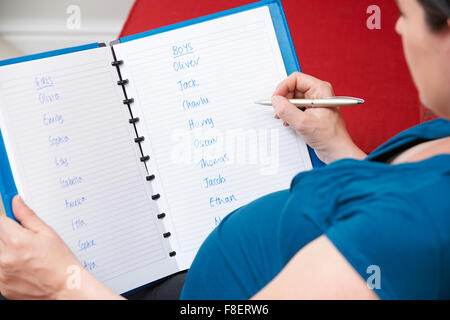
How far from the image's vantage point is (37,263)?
647 mm

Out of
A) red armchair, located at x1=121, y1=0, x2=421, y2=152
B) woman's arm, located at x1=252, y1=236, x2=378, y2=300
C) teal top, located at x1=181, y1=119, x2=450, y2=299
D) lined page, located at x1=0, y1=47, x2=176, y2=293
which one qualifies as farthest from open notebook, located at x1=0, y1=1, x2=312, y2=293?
red armchair, located at x1=121, y1=0, x2=421, y2=152

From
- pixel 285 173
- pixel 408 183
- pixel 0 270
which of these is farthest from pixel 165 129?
pixel 408 183

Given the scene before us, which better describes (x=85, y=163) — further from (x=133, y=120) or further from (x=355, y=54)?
(x=355, y=54)

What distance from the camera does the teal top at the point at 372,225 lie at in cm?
42

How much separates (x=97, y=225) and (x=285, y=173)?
368 mm

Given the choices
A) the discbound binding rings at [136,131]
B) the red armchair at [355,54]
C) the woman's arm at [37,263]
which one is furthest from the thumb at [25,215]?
the red armchair at [355,54]

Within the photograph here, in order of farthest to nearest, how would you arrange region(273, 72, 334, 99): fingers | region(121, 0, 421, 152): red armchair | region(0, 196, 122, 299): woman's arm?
region(121, 0, 421, 152): red armchair
region(273, 72, 334, 99): fingers
region(0, 196, 122, 299): woman's arm

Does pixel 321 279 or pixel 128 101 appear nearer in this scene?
pixel 321 279

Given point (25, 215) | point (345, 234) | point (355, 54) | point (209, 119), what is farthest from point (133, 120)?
point (355, 54)

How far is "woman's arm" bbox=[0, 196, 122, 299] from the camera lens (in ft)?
2.06

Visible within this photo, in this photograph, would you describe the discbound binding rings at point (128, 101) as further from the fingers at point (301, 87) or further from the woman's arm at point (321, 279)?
the woman's arm at point (321, 279)

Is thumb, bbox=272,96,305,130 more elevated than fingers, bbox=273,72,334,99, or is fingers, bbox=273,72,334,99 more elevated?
fingers, bbox=273,72,334,99

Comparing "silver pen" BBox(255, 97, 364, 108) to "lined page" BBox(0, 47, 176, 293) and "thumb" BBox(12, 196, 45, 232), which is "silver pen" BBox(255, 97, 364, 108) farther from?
"thumb" BBox(12, 196, 45, 232)

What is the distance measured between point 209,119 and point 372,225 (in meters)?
0.46
